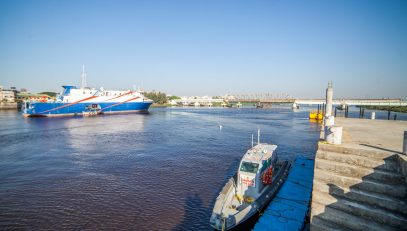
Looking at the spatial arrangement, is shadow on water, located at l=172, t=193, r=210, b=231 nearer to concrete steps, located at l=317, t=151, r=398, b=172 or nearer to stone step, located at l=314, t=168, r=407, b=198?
stone step, located at l=314, t=168, r=407, b=198

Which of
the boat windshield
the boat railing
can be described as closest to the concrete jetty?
the boat windshield

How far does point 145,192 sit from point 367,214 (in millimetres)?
16710

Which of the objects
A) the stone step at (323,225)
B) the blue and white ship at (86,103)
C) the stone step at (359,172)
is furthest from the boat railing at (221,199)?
the blue and white ship at (86,103)

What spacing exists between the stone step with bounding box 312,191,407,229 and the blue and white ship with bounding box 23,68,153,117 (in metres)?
96.5

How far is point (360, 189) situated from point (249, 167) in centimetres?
766

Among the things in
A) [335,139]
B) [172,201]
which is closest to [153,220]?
[172,201]

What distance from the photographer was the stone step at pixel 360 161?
7.62 meters

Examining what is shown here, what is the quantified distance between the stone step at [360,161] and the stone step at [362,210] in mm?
1494

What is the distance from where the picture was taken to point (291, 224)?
11109mm

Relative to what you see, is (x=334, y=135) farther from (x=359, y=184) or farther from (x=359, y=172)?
(x=359, y=184)

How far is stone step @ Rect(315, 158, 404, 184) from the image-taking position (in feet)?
23.9

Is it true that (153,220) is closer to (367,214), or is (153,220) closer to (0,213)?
(0,213)

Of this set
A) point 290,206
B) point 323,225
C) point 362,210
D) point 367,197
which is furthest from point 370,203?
point 290,206

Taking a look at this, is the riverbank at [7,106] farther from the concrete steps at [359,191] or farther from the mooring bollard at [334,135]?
the concrete steps at [359,191]
